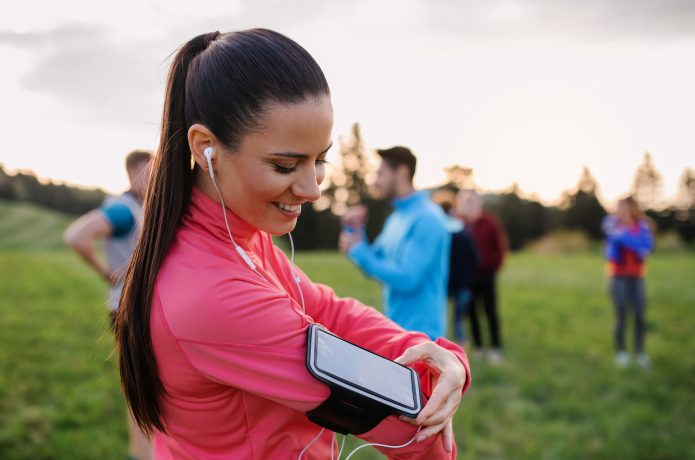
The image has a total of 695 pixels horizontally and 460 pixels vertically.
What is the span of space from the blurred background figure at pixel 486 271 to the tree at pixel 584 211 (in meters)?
38.0

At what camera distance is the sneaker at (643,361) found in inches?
304

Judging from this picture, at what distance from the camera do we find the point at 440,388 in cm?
133

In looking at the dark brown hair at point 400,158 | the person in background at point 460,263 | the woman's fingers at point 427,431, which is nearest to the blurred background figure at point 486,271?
the person in background at point 460,263

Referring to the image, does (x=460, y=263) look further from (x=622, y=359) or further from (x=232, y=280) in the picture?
(x=232, y=280)

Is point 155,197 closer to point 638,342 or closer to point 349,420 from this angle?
point 349,420

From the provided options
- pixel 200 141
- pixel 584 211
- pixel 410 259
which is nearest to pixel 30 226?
pixel 584 211

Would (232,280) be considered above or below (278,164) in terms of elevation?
below

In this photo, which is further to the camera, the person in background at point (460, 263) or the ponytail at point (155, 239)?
the person in background at point (460, 263)

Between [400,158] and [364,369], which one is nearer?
[364,369]

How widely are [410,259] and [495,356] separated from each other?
175 inches

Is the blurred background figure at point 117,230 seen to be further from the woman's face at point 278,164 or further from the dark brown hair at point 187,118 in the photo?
the woman's face at point 278,164

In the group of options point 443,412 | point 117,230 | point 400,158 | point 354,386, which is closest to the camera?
point 354,386

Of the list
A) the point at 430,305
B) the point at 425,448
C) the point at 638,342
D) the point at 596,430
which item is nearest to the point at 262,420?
the point at 425,448

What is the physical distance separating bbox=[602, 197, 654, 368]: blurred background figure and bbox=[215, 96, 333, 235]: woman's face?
744 centimetres
